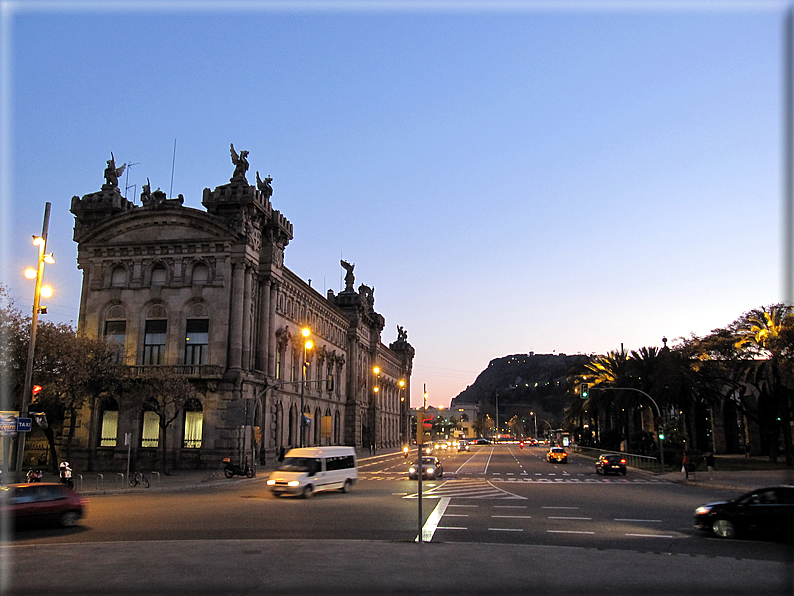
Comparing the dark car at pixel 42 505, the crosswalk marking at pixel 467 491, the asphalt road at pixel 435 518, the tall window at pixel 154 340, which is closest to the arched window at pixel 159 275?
the tall window at pixel 154 340

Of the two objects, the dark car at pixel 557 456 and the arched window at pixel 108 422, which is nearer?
the arched window at pixel 108 422

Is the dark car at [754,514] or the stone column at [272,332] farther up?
the stone column at [272,332]

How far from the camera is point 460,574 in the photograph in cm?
1151

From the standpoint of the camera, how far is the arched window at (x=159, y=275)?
176 feet

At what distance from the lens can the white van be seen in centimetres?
2861

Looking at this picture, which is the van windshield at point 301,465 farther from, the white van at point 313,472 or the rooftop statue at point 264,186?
the rooftop statue at point 264,186

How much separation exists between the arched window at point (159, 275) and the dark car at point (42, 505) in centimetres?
3650

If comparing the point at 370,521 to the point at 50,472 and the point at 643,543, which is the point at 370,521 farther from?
the point at 50,472

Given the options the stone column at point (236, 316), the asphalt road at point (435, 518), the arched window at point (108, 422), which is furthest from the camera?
the stone column at point (236, 316)

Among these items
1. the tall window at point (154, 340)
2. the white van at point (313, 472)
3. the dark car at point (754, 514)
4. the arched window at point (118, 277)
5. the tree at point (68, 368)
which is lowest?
the white van at point (313, 472)

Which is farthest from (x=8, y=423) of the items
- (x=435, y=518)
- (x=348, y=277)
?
Answer: (x=348, y=277)

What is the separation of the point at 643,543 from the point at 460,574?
22.0ft

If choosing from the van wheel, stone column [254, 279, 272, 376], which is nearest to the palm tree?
stone column [254, 279, 272, 376]

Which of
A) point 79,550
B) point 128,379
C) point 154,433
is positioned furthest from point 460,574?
point 154,433
